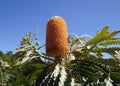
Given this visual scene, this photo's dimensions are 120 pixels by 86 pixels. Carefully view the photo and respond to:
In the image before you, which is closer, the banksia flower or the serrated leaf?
the banksia flower

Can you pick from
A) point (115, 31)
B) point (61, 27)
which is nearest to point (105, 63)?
point (115, 31)

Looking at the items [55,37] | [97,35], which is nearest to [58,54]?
[55,37]

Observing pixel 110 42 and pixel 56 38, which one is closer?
pixel 56 38

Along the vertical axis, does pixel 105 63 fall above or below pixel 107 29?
below

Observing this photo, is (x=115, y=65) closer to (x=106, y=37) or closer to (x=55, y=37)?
(x=106, y=37)

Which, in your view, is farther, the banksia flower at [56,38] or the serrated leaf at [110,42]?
the serrated leaf at [110,42]

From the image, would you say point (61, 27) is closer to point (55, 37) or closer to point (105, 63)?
point (55, 37)

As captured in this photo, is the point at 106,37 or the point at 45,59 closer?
the point at 106,37
